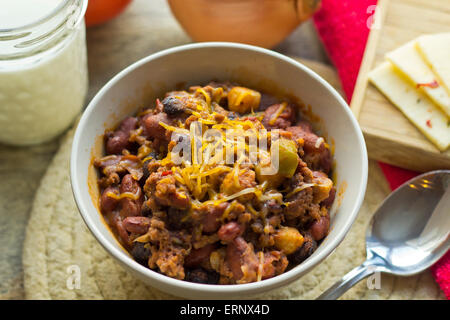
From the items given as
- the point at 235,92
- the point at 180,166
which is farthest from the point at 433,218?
the point at 180,166

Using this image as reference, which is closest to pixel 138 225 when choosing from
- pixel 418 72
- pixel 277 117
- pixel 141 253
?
pixel 141 253

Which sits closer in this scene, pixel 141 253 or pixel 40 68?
pixel 141 253

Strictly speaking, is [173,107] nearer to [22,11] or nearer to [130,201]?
[130,201]

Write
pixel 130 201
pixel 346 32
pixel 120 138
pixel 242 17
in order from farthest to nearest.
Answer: pixel 346 32 → pixel 242 17 → pixel 120 138 → pixel 130 201

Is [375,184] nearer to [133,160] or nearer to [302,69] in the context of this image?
[302,69]

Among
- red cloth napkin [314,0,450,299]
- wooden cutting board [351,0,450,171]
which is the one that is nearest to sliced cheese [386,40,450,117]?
wooden cutting board [351,0,450,171]

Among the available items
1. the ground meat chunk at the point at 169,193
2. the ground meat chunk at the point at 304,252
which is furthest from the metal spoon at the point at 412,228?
the ground meat chunk at the point at 169,193

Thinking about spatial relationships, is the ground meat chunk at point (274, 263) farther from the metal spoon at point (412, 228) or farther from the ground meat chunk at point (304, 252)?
the metal spoon at point (412, 228)

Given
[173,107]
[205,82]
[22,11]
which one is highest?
[22,11]
